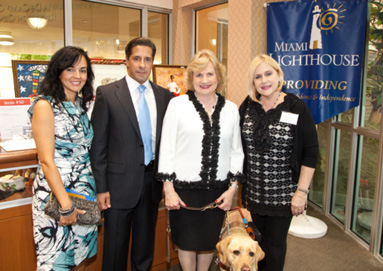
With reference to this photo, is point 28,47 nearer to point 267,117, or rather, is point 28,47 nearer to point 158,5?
point 158,5

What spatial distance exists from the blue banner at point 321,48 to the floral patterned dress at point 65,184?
2.42 metres

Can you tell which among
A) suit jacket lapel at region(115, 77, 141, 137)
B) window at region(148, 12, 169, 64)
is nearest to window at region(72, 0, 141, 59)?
window at region(148, 12, 169, 64)

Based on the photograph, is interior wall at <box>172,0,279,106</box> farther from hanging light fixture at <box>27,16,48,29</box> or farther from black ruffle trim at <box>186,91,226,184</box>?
hanging light fixture at <box>27,16,48,29</box>

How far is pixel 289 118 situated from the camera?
193 centimetres

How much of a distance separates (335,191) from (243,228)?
223 cm

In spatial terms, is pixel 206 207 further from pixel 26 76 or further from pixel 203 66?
pixel 26 76

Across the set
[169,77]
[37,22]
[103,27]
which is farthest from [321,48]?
[37,22]

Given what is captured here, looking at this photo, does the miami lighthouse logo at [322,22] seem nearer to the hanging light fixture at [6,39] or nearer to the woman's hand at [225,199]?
the woman's hand at [225,199]

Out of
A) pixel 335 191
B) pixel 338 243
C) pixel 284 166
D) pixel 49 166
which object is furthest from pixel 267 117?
pixel 335 191

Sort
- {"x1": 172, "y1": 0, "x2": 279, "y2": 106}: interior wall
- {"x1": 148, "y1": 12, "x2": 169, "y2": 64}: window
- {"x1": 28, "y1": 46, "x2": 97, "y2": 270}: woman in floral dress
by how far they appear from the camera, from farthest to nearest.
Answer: {"x1": 148, "y1": 12, "x2": 169, "y2": 64}: window → {"x1": 172, "y1": 0, "x2": 279, "y2": 106}: interior wall → {"x1": 28, "y1": 46, "x2": 97, "y2": 270}: woman in floral dress

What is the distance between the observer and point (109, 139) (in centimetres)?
192

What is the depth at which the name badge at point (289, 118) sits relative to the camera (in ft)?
6.32

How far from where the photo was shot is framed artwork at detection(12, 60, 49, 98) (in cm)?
287

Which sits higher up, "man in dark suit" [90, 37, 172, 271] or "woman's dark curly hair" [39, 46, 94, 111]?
"woman's dark curly hair" [39, 46, 94, 111]
